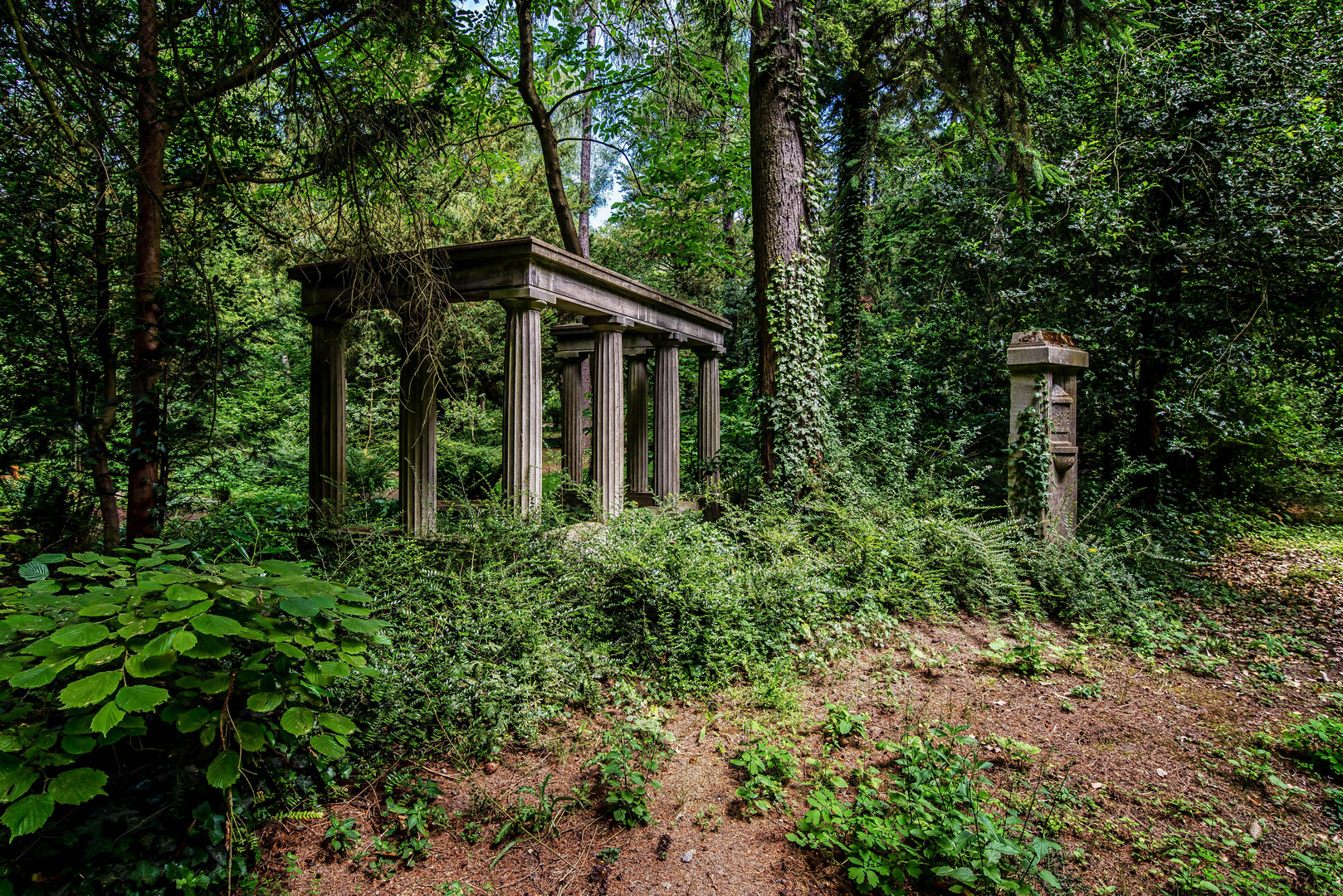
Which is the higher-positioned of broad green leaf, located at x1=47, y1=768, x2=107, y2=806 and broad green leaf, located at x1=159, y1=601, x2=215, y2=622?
broad green leaf, located at x1=159, y1=601, x2=215, y2=622

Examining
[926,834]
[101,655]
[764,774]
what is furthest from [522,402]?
[926,834]

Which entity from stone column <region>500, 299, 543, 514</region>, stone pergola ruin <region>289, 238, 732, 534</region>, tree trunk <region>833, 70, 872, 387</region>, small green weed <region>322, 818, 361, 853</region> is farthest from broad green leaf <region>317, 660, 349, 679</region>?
tree trunk <region>833, 70, 872, 387</region>

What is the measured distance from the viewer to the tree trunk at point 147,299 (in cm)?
405

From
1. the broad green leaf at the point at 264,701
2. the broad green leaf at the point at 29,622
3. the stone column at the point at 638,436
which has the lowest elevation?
the broad green leaf at the point at 264,701

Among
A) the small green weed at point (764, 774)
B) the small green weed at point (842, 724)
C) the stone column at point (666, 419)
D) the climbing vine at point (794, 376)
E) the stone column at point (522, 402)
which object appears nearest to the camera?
the small green weed at point (764, 774)

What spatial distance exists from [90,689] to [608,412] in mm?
5887

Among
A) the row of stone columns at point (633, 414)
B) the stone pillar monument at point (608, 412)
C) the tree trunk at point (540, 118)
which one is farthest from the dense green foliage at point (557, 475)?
the row of stone columns at point (633, 414)

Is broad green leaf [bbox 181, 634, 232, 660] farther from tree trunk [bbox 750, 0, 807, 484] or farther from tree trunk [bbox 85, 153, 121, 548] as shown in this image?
tree trunk [bbox 750, 0, 807, 484]

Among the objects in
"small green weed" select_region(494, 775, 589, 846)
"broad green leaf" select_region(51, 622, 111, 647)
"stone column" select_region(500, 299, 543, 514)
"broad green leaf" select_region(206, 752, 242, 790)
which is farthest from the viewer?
"stone column" select_region(500, 299, 543, 514)

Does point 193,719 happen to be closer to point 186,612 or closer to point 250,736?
point 250,736

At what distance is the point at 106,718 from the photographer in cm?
160

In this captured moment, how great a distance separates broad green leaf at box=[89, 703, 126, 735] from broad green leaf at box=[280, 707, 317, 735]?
409 millimetres

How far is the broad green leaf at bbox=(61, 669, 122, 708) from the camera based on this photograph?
1558mm

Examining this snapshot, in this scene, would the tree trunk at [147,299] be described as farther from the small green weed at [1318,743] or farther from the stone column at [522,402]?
the small green weed at [1318,743]
